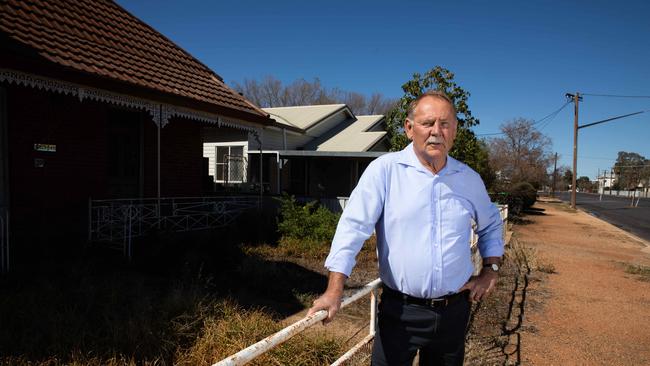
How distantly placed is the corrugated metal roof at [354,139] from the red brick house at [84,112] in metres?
8.92

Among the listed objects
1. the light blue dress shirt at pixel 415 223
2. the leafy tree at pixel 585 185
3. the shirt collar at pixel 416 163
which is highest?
the shirt collar at pixel 416 163

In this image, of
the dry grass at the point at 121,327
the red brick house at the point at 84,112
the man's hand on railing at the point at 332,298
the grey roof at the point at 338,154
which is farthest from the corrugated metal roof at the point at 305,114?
the man's hand on railing at the point at 332,298

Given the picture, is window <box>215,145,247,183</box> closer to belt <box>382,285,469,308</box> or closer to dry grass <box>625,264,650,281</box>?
dry grass <box>625,264,650,281</box>

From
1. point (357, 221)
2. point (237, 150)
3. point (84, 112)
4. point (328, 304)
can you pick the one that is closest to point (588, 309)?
point (357, 221)

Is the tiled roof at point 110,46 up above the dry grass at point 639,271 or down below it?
above

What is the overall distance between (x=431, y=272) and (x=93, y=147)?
8513 millimetres

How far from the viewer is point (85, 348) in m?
3.24

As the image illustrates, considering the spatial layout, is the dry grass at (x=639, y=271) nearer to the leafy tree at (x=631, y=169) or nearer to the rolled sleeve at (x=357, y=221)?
the rolled sleeve at (x=357, y=221)

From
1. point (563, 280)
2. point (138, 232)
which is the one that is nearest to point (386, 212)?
point (138, 232)

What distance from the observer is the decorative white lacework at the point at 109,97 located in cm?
590

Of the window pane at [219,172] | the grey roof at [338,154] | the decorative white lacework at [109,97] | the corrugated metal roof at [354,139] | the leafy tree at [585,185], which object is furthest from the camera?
the leafy tree at [585,185]

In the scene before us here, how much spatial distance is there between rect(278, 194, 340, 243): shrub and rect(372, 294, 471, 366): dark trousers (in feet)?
25.3

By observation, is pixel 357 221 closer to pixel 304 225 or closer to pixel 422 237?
pixel 422 237

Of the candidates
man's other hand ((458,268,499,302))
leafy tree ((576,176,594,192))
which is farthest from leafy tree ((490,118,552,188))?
leafy tree ((576,176,594,192))
